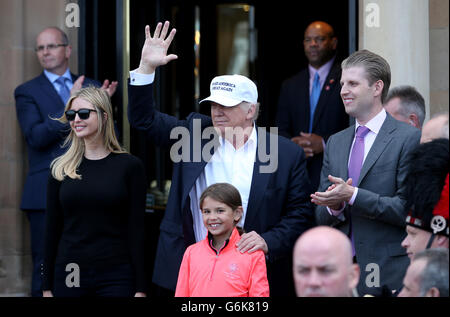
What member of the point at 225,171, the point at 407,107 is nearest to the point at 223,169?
the point at 225,171

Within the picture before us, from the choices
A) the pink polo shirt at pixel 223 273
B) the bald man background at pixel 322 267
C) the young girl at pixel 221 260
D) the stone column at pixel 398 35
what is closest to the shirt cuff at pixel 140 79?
the young girl at pixel 221 260

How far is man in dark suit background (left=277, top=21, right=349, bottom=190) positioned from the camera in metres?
6.93

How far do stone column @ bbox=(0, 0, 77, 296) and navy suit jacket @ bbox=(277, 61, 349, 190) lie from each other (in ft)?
6.73

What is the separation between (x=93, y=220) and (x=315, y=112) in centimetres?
246

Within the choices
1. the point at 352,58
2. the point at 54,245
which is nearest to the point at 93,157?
the point at 54,245

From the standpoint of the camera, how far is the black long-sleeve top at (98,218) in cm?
526

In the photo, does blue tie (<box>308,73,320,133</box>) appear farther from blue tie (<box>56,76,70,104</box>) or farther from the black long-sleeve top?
the black long-sleeve top

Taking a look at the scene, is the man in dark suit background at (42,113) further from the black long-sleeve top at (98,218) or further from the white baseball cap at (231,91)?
the white baseball cap at (231,91)

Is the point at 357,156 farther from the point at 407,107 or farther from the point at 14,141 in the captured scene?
the point at 14,141

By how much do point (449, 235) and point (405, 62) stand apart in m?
2.63

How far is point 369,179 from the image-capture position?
5020 millimetres

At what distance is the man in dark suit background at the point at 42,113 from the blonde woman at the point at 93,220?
93cm

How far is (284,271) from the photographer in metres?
5.38
